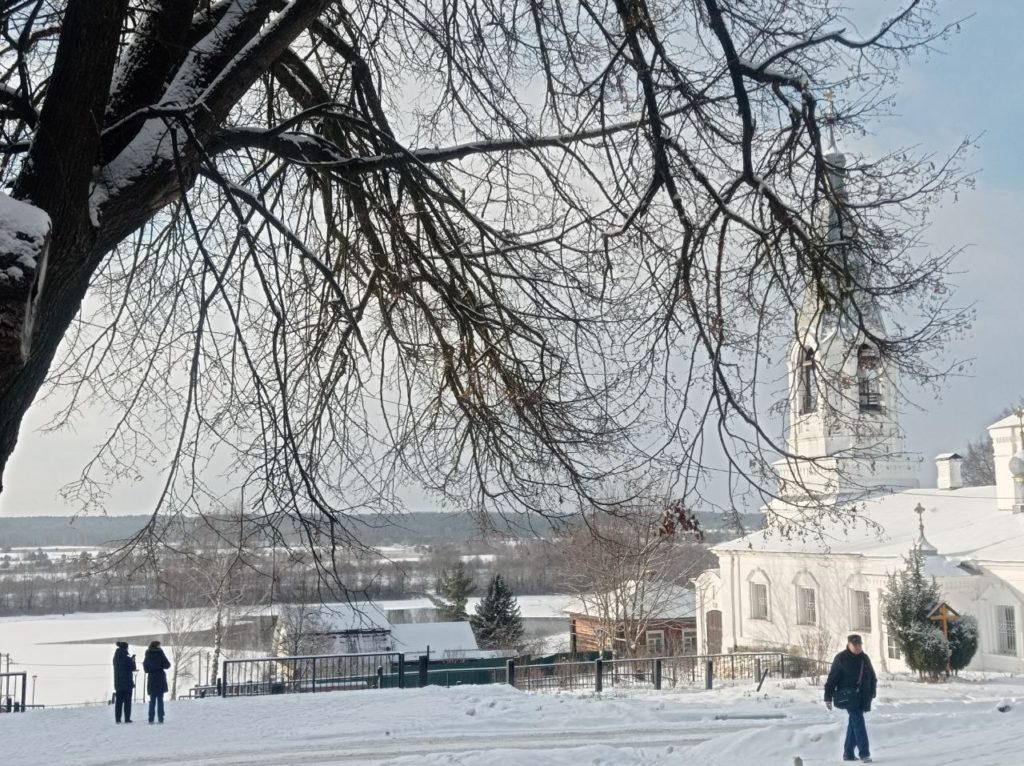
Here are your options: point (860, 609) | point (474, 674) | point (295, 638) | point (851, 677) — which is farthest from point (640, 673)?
point (851, 677)

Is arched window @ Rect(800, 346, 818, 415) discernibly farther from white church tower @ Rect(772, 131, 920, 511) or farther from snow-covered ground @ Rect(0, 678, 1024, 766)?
snow-covered ground @ Rect(0, 678, 1024, 766)

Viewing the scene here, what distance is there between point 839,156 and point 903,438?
6.29 ft

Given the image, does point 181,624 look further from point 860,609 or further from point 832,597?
point 860,609

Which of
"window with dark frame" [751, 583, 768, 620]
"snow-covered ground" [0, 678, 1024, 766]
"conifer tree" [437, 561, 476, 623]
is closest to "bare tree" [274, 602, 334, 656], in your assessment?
"conifer tree" [437, 561, 476, 623]

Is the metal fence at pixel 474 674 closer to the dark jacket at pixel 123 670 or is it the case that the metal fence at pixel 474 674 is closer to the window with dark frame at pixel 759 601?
the dark jacket at pixel 123 670

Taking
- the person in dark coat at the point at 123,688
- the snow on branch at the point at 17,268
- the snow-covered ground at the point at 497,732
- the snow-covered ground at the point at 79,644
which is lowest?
the snow-covered ground at the point at 79,644

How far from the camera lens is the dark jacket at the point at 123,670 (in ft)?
49.9

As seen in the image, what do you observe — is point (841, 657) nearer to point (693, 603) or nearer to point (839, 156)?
point (839, 156)

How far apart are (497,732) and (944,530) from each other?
98.1ft

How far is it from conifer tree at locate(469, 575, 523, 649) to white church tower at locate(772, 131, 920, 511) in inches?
1738

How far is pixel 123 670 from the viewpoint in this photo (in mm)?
15562

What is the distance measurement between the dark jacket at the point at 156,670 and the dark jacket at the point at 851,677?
10.1m

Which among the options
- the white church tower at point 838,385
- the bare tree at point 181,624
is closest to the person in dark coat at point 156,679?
the white church tower at point 838,385

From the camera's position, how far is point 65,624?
91750 mm
